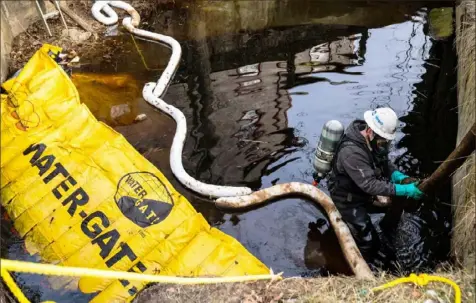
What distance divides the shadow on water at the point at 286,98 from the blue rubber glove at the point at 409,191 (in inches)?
54.1

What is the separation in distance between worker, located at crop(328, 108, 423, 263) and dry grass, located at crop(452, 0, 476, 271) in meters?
0.57

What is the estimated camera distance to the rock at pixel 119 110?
8.75m

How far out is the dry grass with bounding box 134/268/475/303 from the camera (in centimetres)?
411

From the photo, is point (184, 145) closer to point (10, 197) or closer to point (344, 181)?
point (10, 197)

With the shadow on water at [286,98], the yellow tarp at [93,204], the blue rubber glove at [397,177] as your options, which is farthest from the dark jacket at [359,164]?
the yellow tarp at [93,204]

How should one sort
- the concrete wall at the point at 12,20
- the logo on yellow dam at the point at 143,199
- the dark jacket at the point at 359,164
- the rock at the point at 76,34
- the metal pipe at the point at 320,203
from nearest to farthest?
the dark jacket at the point at 359,164 < the metal pipe at the point at 320,203 < the logo on yellow dam at the point at 143,199 < the concrete wall at the point at 12,20 < the rock at the point at 76,34

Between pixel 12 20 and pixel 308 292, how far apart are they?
9840 millimetres

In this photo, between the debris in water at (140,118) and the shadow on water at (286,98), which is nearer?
the shadow on water at (286,98)

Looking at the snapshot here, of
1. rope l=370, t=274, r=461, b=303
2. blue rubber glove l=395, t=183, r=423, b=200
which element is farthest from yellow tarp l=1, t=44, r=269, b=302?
blue rubber glove l=395, t=183, r=423, b=200

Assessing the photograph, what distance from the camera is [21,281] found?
230 inches

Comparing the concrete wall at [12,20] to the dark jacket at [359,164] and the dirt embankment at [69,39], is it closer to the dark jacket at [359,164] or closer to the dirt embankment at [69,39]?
the dirt embankment at [69,39]

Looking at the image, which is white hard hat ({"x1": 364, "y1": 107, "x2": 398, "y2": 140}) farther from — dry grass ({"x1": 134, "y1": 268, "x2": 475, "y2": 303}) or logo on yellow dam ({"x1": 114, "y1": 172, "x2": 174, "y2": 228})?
logo on yellow dam ({"x1": 114, "y1": 172, "x2": 174, "y2": 228})

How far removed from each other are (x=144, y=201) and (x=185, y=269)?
1.27m

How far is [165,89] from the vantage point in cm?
942
